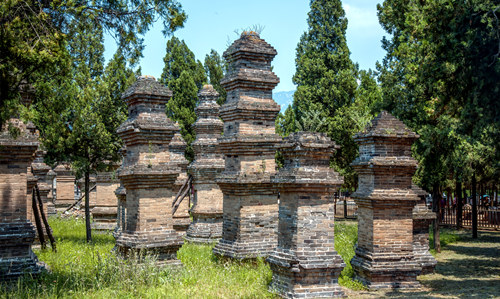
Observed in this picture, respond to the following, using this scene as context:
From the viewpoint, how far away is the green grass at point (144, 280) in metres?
9.38

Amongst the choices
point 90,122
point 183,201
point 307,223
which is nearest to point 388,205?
point 307,223

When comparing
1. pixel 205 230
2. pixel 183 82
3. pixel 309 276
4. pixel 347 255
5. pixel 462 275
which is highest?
pixel 183 82

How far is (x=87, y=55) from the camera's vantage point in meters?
21.8

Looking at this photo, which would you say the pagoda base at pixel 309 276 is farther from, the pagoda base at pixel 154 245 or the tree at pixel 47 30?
the tree at pixel 47 30

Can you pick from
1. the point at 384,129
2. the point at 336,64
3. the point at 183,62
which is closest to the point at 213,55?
the point at 183,62

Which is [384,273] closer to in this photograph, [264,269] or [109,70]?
[264,269]

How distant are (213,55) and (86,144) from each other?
24.1 metres

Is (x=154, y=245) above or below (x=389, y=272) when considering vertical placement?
above

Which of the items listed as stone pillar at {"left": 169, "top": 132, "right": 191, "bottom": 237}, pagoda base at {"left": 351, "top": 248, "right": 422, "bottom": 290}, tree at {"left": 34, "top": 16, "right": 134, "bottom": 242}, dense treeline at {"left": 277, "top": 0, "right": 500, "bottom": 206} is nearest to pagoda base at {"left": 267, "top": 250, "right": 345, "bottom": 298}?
pagoda base at {"left": 351, "top": 248, "right": 422, "bottom": 290}

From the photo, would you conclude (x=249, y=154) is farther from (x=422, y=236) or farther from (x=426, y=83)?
(x=426, y=83)

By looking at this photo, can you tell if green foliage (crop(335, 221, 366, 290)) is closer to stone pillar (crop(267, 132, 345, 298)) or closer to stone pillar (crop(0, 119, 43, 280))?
stone pillar (crop(267, 132, 345, 298))

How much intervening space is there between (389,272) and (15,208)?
8.58 meters

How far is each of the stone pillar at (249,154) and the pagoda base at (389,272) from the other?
277 cm

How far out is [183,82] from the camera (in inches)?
1356
